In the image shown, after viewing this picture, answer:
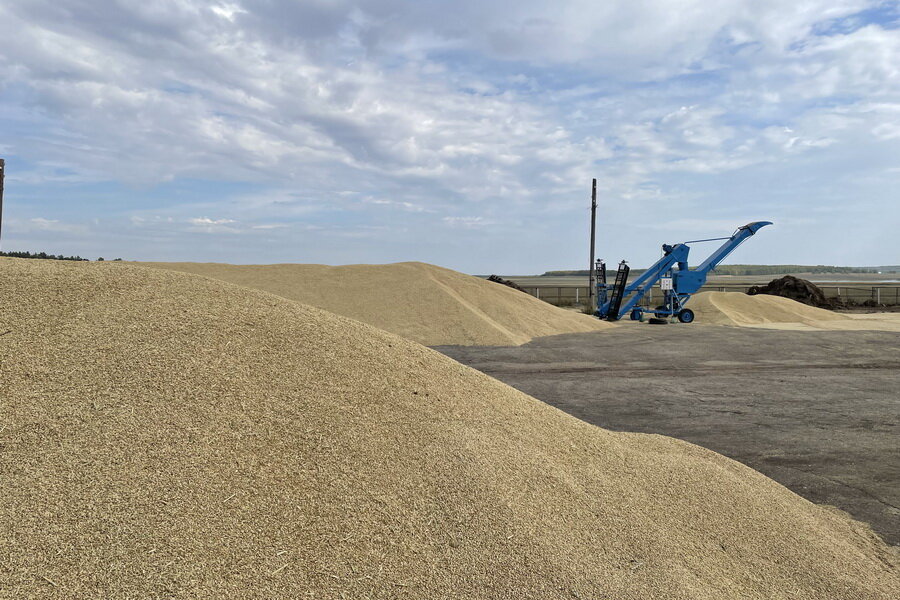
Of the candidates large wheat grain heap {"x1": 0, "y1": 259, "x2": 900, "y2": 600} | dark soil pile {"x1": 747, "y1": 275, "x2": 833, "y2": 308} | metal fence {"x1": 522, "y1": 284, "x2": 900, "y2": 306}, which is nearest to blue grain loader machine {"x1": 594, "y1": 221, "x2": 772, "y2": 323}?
metal fence {"x1": 522, "y1": 284, "x2": 900, "y2": 306}

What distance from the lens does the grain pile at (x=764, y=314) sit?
21.1 meters

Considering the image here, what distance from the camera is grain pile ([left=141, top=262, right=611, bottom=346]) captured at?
46.7 ft

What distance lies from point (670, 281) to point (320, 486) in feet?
63.0

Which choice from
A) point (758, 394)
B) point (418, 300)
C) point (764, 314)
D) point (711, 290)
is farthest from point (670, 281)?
point (711, 290)

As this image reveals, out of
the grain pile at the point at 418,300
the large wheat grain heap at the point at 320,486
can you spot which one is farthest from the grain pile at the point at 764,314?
the large wheat grain heap at the point at 320,486

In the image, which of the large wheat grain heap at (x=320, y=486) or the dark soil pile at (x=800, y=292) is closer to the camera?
the large wheat grain heap at (x=320, y=486)

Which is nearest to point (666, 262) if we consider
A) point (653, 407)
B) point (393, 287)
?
point (393, 287)

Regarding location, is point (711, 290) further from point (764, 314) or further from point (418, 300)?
point (418, 300)

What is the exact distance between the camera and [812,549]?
3434 mm

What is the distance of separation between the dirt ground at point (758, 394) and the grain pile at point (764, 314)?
6024mm

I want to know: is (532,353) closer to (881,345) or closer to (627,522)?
(881,345)

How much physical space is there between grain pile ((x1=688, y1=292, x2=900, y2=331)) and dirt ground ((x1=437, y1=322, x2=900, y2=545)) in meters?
6.02

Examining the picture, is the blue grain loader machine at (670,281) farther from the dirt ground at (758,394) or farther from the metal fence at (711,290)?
the dirt ground at (758,394)

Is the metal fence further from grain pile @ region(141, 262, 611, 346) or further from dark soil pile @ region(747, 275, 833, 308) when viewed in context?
grain pile @ region(141, 262, 611, 346)
